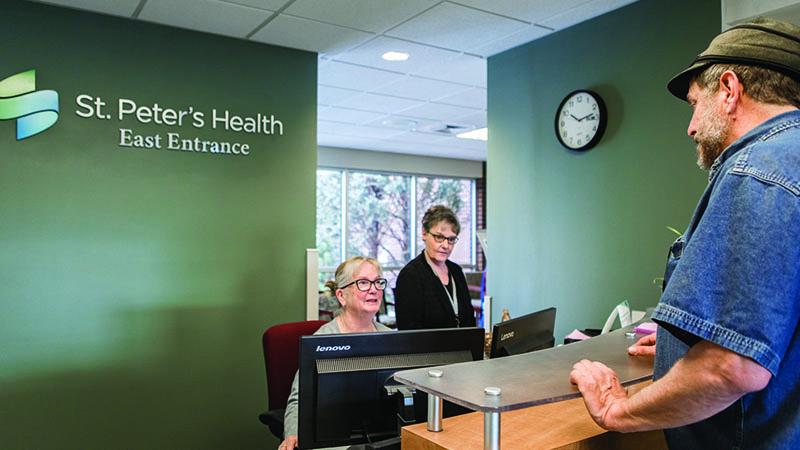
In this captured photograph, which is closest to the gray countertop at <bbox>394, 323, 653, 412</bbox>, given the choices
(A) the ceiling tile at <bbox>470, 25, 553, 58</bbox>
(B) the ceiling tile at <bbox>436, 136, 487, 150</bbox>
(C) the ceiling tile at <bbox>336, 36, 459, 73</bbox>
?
(A) the ceiling tile at <bbox>470, 25, 553, 58</bbox>

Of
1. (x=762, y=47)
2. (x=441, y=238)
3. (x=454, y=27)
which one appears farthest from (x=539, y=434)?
(x=454, y=27)

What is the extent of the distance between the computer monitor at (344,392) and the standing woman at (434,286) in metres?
1.26

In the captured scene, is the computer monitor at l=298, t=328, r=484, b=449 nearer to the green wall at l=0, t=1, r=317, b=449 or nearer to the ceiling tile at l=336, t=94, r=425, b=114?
the green wall at l=0, t=1, r=317, b=449

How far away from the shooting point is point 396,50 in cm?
392

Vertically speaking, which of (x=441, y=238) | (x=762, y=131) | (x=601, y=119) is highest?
(x=601, y=119)

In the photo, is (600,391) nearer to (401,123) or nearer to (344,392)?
(344,392)

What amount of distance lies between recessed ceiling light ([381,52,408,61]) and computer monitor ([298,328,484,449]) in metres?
2.86

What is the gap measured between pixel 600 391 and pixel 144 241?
3.01m

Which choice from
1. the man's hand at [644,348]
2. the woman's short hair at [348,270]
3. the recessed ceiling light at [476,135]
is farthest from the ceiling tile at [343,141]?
the man's hand at [644,348]

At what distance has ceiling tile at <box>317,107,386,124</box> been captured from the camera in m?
→ 5.89

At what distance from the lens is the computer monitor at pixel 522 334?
1.67m

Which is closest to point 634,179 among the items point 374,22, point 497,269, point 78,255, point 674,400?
point 497,269

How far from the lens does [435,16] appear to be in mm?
3301

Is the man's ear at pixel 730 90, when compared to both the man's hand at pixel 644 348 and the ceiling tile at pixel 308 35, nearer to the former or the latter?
the man's hand at pixel 644 348
